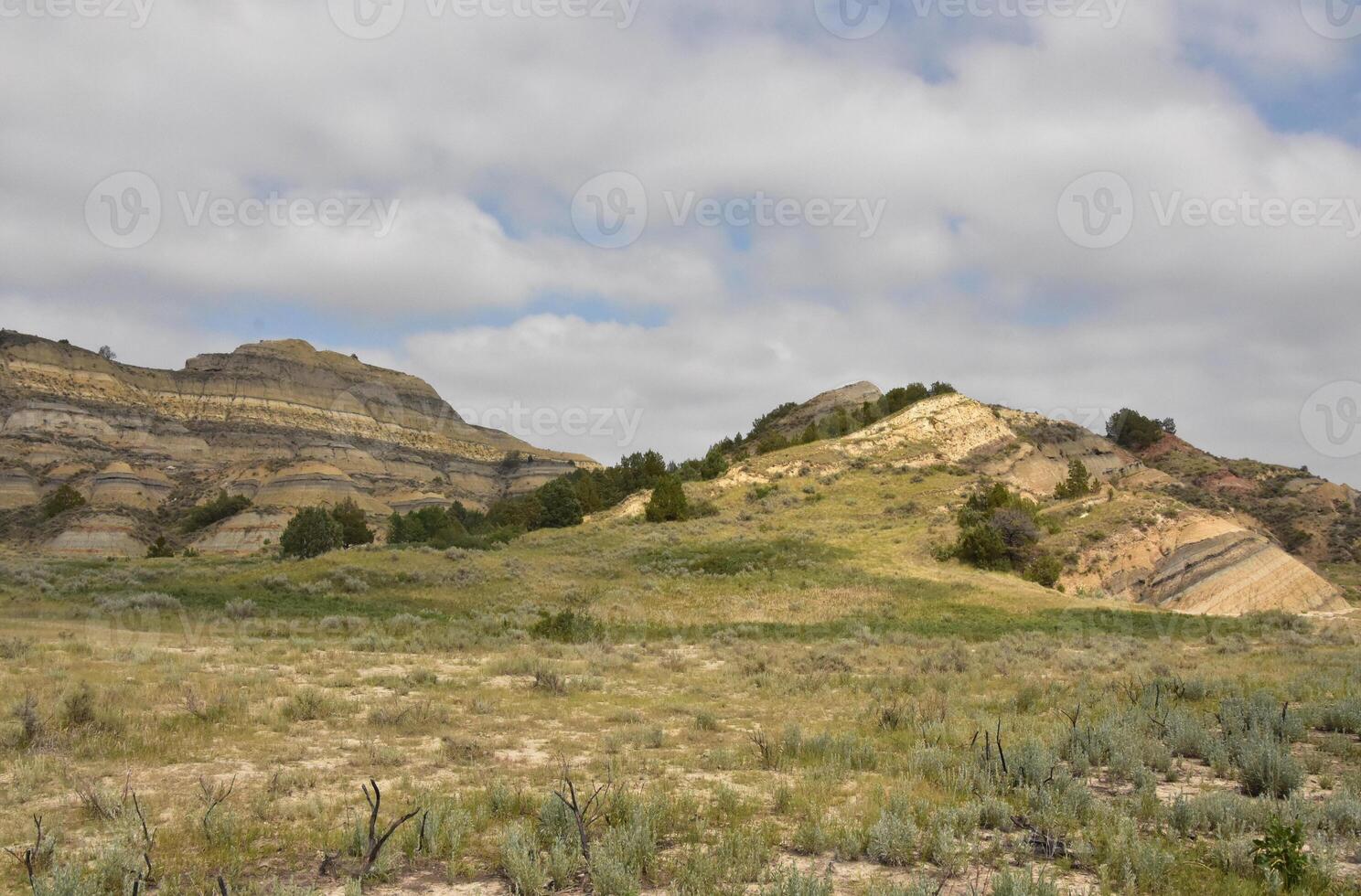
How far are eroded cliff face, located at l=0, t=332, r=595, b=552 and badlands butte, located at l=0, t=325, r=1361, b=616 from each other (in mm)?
342

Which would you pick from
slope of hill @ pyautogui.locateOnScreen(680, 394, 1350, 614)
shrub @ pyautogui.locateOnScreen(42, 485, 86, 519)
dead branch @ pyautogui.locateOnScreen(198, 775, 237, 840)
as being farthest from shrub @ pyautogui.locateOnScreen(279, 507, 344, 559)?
shrub @ pyautogui.locateOnScreen(42, 485, 86, 519)

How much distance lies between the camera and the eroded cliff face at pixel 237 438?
9956 centimetres

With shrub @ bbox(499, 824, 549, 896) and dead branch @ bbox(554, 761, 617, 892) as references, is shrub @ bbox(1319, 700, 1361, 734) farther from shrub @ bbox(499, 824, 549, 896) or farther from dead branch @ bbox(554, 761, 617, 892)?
shrub @ bbox(499, 824, 549, 896)

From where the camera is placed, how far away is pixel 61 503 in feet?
267

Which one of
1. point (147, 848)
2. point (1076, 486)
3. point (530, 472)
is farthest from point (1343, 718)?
point (530, 472)

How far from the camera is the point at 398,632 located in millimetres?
22562

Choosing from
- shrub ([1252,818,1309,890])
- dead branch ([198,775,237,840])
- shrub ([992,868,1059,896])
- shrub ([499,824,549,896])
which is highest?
shrub ([1252,818,1309,890])

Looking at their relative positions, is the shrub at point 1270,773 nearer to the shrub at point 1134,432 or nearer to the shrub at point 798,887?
the shrub at point 798,887

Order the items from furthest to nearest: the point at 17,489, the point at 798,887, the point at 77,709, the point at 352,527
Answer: the point at 17,489 → the point at 352,527 → the point at 77,709 → the point at 798,887

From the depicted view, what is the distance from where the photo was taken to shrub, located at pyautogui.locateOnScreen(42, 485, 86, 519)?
265 ft

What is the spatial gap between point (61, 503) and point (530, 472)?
270 feet

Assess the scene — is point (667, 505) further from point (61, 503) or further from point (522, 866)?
point (61, 503)

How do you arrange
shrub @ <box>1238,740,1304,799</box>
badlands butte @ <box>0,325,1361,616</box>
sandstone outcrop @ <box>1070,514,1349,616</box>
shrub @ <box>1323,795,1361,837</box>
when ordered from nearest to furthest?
1. shrub @ <box>1323,795,1361,837</box>
2. shrub @ <box>1238,740,1304,799</box>
3. sandstone outcrop @ <box>1070,514,1349,616</box>
4. badlands butte @ <box>0,325,1361,616</box>

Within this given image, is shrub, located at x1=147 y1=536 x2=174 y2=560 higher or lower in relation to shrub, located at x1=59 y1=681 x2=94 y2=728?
lower
